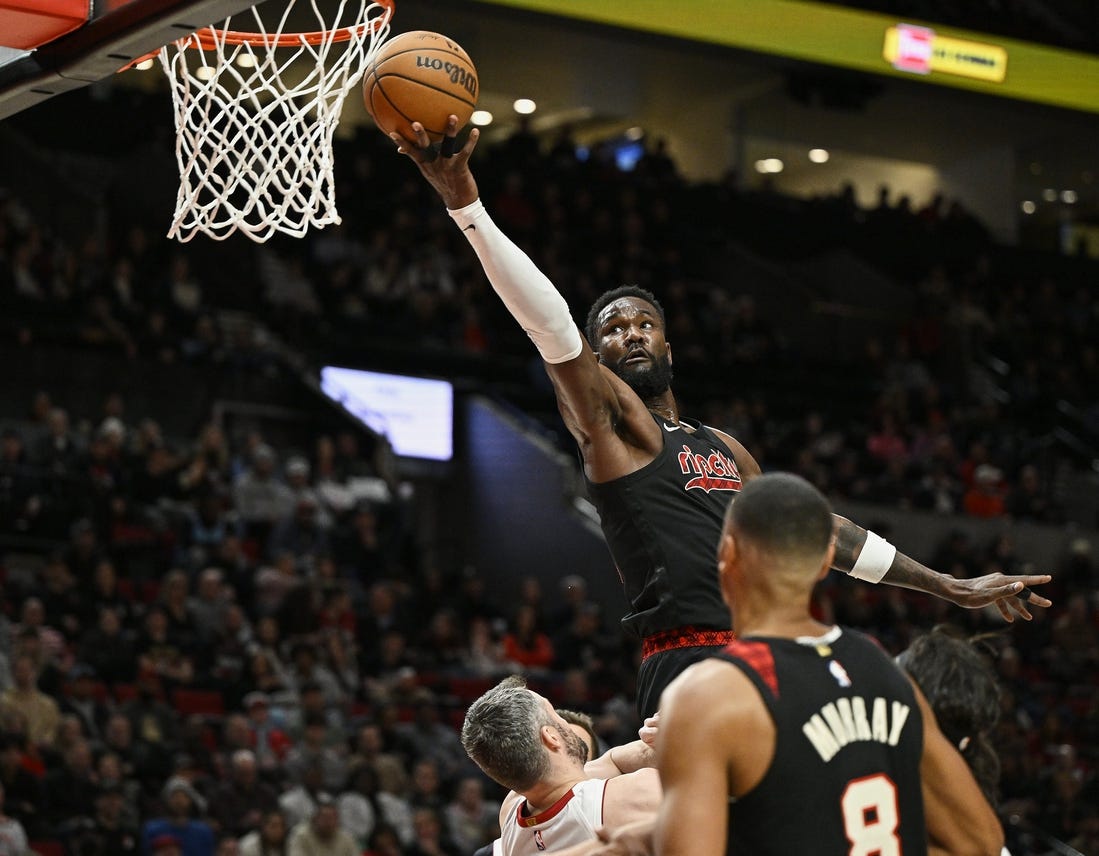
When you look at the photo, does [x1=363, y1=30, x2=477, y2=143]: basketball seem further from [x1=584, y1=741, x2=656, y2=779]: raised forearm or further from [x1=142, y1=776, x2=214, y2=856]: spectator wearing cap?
[x1=142, y1=776, x2=214, y2=856]: spectator wearing cap

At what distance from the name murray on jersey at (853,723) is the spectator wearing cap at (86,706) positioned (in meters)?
8.41

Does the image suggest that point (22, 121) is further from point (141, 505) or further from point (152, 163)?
point (141, 505)

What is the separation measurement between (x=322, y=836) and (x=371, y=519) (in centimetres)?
474

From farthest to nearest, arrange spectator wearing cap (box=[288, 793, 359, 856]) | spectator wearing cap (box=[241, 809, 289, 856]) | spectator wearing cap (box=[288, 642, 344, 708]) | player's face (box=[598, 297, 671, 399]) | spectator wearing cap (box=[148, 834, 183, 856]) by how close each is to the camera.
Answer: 1. spectator wearing cap (box=[288, 642, 344, 708])
2. spectator wearing cap (box=[288, 793, 359, 856])
3. spectator wearing cap (box=[241, 809, 289, 856])
4. spectator wearing cap (box=[148, 834, 183, 856])
5. player's face (box=[598, 297, 671, 399])

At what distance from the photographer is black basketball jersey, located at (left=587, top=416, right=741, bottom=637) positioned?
15.2 feet

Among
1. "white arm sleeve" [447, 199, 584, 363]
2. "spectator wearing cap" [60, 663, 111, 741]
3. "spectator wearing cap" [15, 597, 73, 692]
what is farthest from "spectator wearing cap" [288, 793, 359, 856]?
"white arm sleeve" [447, 199, 584, 363]

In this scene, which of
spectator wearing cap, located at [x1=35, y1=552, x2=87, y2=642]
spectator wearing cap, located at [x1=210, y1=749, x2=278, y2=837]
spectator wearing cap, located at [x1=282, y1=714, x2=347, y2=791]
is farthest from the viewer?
spectator wearing cap, located at [x1=35, y1=552, x2=87, y2=642]

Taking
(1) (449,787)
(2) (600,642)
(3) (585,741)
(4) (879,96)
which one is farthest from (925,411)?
(3) (585,741)

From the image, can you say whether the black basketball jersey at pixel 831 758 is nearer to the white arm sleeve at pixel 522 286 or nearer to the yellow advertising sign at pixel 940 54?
the white arm sleeve at pixel 522 286

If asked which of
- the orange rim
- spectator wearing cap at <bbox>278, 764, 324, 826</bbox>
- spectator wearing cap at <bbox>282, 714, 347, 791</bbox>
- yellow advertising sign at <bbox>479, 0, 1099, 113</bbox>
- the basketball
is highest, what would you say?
yellow advertising sign at <bbox>479, 0, 1099, 113</bbox>

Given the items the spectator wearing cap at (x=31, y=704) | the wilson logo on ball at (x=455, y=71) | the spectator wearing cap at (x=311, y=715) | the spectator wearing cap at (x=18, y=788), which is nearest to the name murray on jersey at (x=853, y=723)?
the wilson logo on ball at (x=455, y=71)

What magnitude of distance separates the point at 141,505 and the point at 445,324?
5966mm

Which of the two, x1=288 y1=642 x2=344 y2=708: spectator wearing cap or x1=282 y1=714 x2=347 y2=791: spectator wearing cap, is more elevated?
x1=288 y1=642 x2=344 y2=708: spectator wearing cap

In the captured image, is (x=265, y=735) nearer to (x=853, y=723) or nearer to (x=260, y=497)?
(x=260, y=497)
